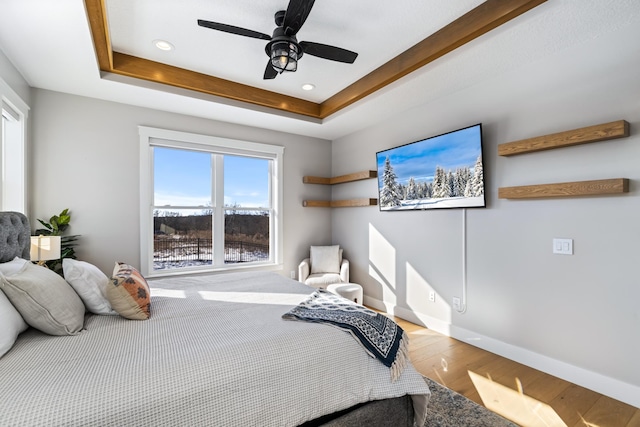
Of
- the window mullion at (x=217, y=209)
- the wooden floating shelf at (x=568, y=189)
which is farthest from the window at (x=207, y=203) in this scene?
the wooden floating shelf at (x=568, y=189)

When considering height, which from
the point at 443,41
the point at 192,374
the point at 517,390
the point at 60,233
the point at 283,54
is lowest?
the point at 517,390

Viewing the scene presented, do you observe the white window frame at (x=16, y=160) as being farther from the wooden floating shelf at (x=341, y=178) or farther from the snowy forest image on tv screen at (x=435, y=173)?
the snowy forest image on tv screen at (x=435, y=173)

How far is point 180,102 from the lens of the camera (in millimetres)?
3367

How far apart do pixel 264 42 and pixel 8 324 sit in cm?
252

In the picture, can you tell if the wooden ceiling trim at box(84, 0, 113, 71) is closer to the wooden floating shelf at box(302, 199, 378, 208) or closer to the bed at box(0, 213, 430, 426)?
the bed at box(0, 213, 430, 426)

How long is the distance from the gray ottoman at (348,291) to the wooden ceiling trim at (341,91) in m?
2.23

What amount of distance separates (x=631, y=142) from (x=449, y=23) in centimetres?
153

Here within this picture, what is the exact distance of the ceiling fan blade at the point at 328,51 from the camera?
2.18m

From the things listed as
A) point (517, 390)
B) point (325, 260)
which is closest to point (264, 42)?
point (325, 260)

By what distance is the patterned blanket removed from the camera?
153 centimetres

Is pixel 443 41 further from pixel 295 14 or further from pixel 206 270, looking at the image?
pixel 206 270

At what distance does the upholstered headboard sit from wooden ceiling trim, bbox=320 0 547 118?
3170 millimetres

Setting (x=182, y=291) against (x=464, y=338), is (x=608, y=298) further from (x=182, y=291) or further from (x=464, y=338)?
(x=182, y=291)

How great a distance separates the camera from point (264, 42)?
2625 mm
